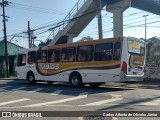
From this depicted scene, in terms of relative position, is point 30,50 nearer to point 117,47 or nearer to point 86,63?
point 86,63

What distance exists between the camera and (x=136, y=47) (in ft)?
65.3

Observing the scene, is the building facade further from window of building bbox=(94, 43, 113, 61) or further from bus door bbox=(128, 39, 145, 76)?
bus door bbox=(128, 39, 145, 76)

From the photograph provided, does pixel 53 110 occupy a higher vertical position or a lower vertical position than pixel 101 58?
lower

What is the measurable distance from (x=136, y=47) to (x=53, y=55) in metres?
6.65

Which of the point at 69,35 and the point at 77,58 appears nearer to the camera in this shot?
the point at 77,58

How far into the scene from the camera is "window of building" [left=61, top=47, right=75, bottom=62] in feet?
73.2

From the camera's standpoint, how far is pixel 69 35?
35.2 meters

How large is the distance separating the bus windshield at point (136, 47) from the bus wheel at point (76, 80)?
4091 millimetres

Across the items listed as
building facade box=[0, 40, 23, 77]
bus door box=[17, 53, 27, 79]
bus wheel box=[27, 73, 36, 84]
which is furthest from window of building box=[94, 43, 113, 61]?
building facade box=[0, 40, 23, 77]

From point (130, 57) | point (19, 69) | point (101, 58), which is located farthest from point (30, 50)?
point (130, 57)

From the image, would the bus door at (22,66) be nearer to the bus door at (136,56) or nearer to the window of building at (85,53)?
the window of building at (85,53)

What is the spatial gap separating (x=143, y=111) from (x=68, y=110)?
2.59 m

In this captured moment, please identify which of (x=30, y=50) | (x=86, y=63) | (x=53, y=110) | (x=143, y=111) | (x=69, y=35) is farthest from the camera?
(x=69, y=35)

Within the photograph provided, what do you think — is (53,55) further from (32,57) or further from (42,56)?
(32,57)
